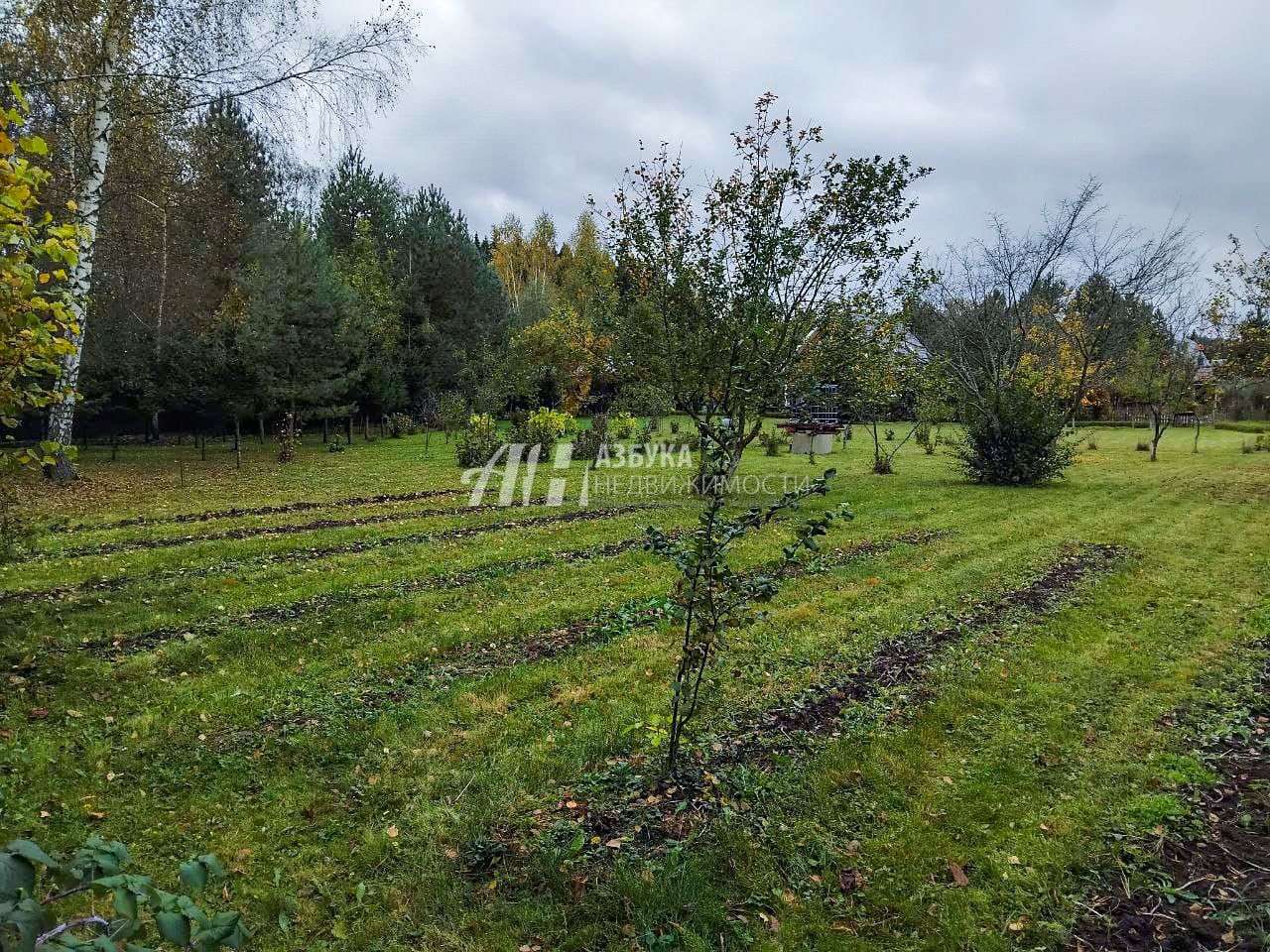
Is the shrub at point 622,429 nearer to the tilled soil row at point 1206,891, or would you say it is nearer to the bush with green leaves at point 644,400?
the bush with green leaves at point 644,400

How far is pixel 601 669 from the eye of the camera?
484cm

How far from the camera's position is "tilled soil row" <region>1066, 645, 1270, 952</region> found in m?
2.46

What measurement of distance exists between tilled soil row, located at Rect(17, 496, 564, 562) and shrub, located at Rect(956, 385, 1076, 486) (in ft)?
34.6

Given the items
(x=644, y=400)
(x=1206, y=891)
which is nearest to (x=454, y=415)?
(x=644, y=400)

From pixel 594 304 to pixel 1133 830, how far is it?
9.95 m

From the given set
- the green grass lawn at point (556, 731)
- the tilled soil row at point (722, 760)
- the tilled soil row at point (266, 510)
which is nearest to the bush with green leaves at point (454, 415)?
the tilled soil row at point (266, 510)

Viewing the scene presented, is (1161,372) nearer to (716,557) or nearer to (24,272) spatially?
(716,557)

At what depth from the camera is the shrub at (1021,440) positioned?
13484mm

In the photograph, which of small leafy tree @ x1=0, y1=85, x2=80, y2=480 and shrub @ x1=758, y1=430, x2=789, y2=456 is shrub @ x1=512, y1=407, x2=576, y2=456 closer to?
shrub @ x1=758, y1=430, x2=789, y2=456

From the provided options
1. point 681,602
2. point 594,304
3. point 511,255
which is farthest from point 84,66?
point 511,255

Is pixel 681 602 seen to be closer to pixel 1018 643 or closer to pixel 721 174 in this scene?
pixel 1018 643

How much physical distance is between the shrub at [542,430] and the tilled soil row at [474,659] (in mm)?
11380

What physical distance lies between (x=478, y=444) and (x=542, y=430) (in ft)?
5.89

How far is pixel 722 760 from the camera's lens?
3.61 metres
